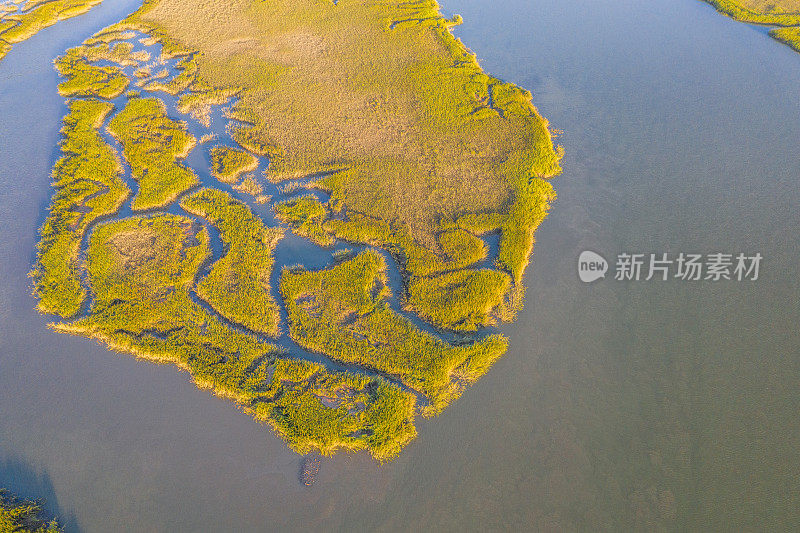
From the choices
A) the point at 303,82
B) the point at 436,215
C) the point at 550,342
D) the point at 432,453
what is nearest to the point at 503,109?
the point at 436,215

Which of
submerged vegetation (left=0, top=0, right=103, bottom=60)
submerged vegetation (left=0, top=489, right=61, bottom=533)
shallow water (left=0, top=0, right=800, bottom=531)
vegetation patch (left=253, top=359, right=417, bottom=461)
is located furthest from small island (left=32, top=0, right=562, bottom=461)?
submerged vegetation (left=0, top=0, right=103, bottom=60)

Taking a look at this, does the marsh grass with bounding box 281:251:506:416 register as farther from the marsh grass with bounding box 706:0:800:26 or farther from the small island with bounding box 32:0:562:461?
the marsh grass with bounding box 706:0:800:26

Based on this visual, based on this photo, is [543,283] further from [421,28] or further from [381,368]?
[421,28]

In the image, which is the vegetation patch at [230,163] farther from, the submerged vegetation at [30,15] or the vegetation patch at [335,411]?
the submerged vegetation at [30,15]

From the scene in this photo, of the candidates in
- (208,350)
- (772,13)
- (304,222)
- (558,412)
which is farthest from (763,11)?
(208,350)

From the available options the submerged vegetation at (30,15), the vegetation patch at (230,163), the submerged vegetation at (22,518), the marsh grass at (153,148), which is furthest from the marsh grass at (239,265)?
the submerged vegetation at (30,15)
